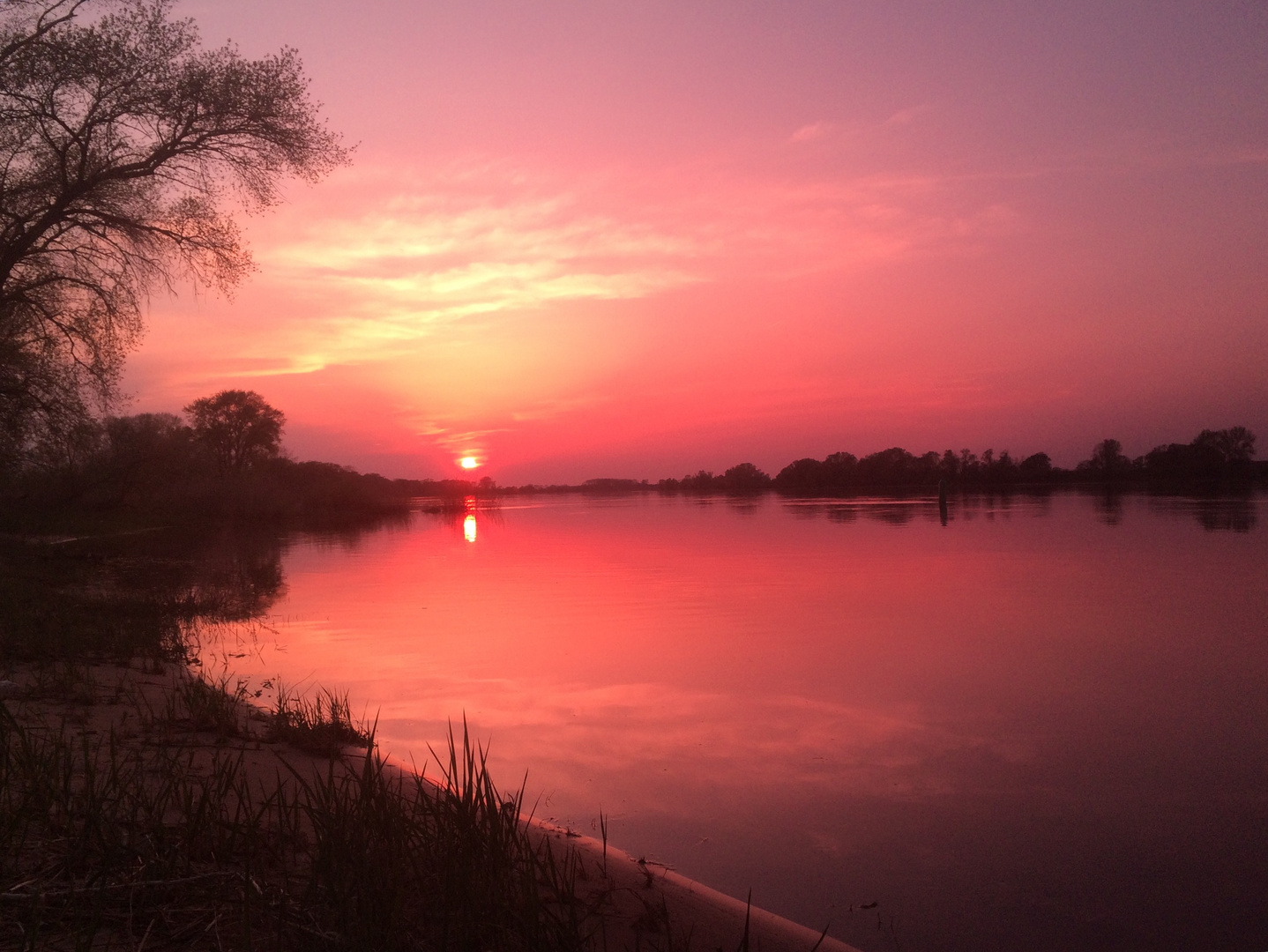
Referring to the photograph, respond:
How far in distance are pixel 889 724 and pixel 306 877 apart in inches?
216

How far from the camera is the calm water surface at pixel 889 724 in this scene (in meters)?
4.44

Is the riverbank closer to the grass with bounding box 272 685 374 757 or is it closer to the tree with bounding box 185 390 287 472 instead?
the grass with bounding box 272 685 374 757

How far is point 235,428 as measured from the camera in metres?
71.6

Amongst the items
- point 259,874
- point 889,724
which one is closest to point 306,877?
point 259,874

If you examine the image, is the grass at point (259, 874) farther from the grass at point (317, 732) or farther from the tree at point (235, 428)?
the tree at point (235, 428)

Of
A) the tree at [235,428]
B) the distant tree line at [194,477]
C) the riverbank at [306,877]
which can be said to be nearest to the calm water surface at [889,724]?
the riverbank at [306,877]

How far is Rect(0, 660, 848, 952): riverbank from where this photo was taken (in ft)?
9.41

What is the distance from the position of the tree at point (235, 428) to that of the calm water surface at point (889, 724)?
59982mm

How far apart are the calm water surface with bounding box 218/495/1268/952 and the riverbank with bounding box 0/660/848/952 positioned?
84 centimetres

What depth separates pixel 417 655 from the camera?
10766mm

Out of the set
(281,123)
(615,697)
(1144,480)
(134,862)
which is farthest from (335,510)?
(1144,480)

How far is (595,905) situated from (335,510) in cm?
6693

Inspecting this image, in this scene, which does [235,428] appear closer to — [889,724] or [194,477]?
[194,477]

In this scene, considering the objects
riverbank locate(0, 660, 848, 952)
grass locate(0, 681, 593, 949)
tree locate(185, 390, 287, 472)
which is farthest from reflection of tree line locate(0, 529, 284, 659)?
tree locate(185, 390, 287, 472)
